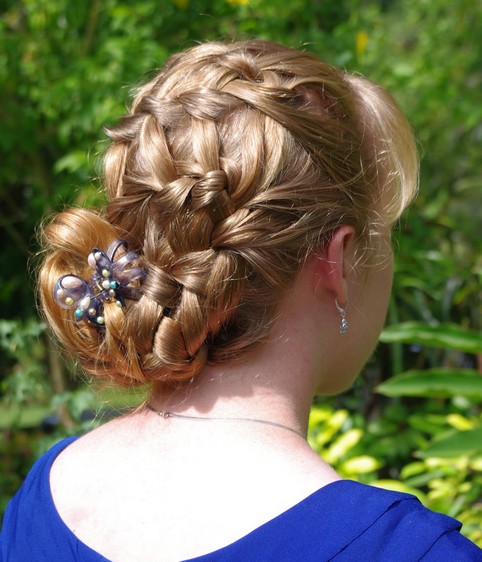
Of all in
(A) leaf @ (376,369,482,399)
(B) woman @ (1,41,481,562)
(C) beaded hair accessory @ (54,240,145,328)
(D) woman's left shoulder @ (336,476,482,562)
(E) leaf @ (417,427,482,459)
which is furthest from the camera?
(A) leaf @ (376,369,482,399)

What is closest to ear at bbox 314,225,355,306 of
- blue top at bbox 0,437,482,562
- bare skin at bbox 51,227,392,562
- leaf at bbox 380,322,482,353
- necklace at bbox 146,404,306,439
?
bare skin at bbox 51,227,392,562

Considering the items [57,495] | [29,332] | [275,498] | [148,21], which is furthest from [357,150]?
[148,21]

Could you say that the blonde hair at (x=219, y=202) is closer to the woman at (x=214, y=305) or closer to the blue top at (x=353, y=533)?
the woman at (x=214, y=305)

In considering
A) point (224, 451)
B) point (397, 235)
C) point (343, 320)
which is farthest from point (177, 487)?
point (397, 235)

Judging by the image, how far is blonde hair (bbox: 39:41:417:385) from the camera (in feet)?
3.92

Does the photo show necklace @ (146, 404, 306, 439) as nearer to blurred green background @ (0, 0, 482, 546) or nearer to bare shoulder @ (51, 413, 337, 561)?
bare shoulder @ (51, 413, 337, 561)

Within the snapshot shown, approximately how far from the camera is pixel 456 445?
2.43 meters

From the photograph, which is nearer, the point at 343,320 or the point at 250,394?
the point at 250,394

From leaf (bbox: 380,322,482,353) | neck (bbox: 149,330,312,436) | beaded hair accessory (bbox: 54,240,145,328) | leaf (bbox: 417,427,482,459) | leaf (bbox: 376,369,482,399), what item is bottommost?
leaf (bbox: 417,427,482,459)

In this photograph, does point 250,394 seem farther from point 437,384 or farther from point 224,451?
point 437,384

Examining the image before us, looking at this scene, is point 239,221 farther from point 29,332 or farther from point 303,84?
point 29,332

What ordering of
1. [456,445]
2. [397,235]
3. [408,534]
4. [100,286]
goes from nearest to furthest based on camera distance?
[408,534]
[100,286]
[456,445]
[397,235]

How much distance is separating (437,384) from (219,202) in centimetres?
163

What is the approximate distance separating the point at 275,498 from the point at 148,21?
308cm
